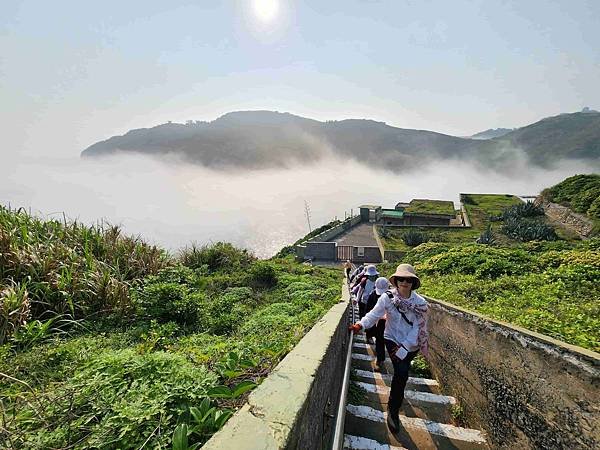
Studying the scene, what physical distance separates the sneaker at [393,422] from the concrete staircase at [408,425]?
0.14 ft

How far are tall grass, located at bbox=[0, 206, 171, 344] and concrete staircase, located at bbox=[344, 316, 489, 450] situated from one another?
3.77 meters

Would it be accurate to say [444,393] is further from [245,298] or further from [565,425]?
[245,298]

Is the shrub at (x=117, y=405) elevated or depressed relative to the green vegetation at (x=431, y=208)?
depressed

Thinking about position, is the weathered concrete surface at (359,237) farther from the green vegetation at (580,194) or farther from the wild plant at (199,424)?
the wild plant at (199,424)

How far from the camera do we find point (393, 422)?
3.24 m

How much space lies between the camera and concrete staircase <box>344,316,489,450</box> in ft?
10.1

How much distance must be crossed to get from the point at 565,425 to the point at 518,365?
1.90 ft

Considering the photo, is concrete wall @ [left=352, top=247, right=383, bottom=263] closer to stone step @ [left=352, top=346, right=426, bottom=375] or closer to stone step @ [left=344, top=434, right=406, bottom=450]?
stone step @ [left=352, top=346, right=426, bottom=375]

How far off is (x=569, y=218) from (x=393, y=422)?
2368 cm

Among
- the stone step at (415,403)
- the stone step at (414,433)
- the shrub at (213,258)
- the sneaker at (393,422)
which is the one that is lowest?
the stone step at (415,403)

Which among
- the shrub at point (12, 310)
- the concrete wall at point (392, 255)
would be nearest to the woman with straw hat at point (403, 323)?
the shrub at point (12, 310)

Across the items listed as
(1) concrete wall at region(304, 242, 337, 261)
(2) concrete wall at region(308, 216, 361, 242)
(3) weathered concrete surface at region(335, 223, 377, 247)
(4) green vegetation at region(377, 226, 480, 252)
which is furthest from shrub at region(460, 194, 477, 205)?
(1) concrete wall at region(304, 242, 337, 261)

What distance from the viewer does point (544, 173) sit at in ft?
441

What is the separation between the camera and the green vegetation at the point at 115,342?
5.98ft
